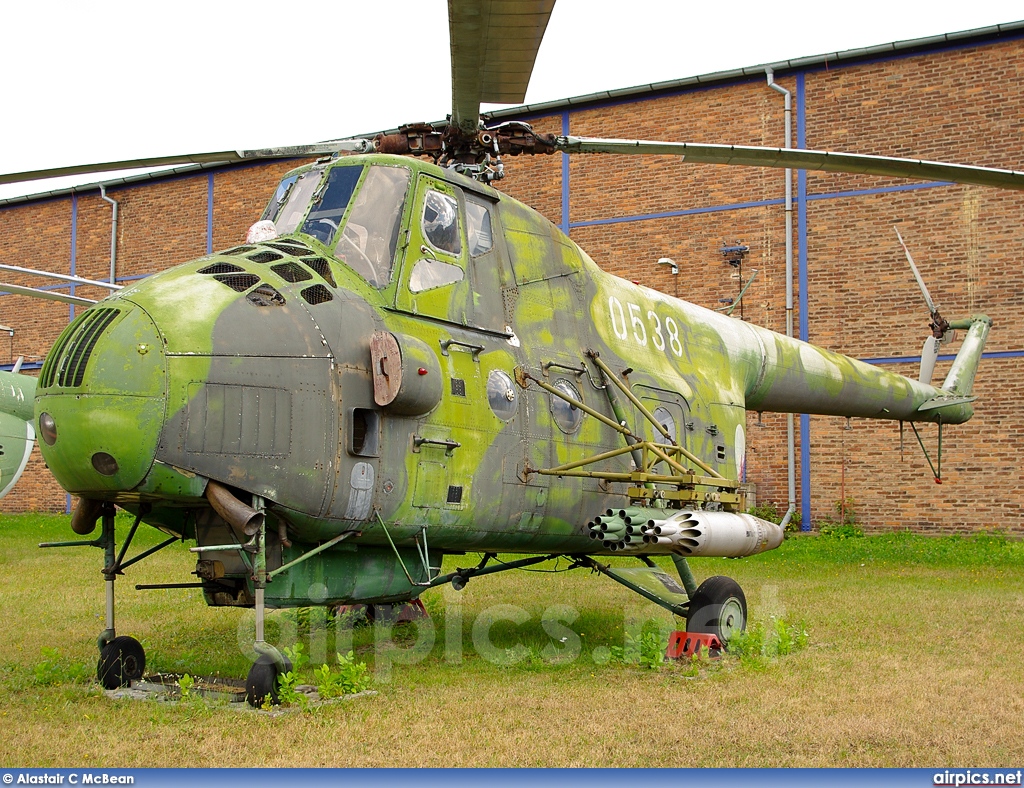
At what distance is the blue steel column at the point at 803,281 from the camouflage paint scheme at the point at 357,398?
10.7 metres

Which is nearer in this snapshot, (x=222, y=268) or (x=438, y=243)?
(x=222, y=268)

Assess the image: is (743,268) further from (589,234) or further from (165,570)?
(165,570)

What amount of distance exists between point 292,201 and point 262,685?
12.2ft

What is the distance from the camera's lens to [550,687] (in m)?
7.79

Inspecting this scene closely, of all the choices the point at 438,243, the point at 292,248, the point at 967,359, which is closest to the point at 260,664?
the point at 292,248

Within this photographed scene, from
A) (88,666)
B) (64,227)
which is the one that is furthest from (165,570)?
(64,227)

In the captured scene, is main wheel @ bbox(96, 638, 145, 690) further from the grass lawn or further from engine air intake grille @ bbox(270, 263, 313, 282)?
engine air intake grille @ bbox(270, 263, 313, 282)

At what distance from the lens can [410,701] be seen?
712 cm

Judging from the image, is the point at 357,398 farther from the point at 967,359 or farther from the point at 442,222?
the point at 967,359

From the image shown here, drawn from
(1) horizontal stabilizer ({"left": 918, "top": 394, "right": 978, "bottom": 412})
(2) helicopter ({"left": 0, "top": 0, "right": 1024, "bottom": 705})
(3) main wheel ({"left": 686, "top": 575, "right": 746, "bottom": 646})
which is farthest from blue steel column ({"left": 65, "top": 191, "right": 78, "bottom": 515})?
(3) main wheel ({"left": 686, "top": 575, "right": 746, "bottom": 646})

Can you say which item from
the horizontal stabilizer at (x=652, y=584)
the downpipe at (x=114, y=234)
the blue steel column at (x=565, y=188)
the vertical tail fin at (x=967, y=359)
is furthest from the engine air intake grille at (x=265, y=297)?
the downpipe at (x=114, y=234)

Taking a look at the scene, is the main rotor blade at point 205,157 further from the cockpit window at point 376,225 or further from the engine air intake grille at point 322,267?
the engine air intake grille at point 322,267

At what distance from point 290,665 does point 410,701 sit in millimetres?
887

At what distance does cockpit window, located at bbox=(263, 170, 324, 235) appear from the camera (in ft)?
26.2
